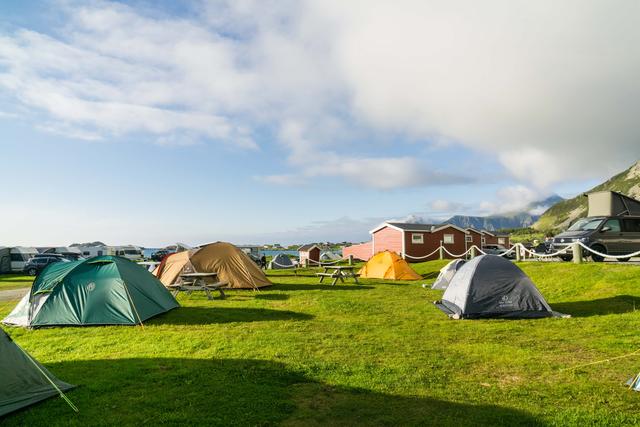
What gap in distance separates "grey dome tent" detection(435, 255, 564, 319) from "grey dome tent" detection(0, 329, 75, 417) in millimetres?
10296

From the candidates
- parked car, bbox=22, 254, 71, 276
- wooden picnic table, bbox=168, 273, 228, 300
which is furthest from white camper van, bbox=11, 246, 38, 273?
wooden picnic table, bbox=168, 273, 228, 300

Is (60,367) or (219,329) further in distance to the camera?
(219,329)

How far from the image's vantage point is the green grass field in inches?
228

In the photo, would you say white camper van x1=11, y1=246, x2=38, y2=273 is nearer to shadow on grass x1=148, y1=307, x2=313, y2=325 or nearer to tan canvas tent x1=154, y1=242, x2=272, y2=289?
tan canvas tent x1=154, y1=242, x2=272, y2=289

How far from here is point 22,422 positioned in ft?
18.5

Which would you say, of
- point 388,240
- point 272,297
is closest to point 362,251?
point 388,240

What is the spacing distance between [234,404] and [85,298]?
8.46m

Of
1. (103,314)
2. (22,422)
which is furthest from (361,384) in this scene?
(103,314)

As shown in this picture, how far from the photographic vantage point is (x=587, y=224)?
2072cm

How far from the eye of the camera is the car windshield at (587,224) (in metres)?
20.1

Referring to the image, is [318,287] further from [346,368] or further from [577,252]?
[346,368]

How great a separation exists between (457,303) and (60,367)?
35.1ft

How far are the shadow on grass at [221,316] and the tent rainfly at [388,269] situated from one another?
1286cm

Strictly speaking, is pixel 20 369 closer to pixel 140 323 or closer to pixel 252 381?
pixel 252 381
